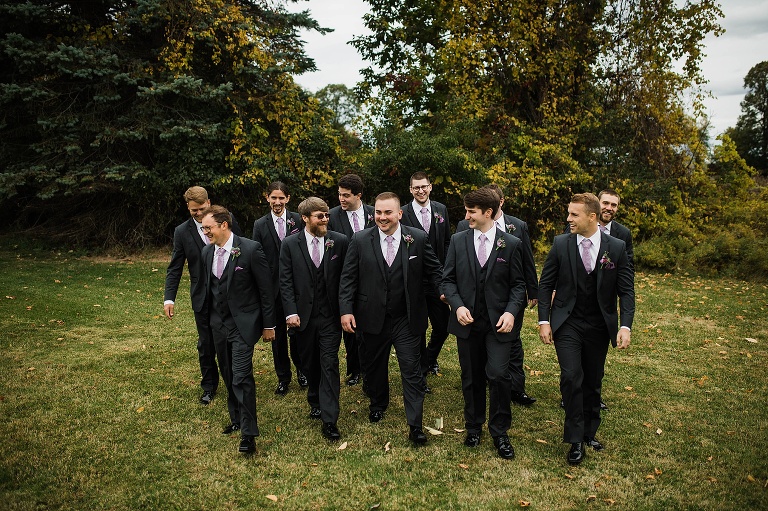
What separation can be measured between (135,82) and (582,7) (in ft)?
45.9

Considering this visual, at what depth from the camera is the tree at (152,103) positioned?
47.2 feet

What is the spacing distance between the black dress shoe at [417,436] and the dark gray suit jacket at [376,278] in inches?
35.6

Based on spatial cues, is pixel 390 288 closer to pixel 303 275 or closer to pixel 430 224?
pixel 303 275

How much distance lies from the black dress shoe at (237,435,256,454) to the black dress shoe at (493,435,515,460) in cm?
217

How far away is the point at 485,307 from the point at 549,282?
0.63 m

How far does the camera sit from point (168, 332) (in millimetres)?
9383

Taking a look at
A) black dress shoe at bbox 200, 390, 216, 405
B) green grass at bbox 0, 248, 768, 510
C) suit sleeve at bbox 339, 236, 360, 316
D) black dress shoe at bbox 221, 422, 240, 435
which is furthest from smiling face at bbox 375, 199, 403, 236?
black dress shoe at bbox 200, 390, 216, 405

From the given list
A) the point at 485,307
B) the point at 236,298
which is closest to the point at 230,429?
the point at 236,298

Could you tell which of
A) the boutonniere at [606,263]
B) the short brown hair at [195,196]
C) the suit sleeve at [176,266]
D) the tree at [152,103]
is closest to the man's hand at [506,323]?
the boutonniere at [606,263]

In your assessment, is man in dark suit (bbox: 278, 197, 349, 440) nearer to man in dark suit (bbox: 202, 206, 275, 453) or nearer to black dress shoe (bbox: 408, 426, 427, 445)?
man in dark suit (bbox: 202, 206, 275, 453)

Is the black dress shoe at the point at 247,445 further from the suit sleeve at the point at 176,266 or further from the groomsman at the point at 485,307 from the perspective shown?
the suit sleeve at the point at 176,266

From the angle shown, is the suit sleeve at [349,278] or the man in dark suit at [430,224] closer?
the suit sleeve at [349,278]

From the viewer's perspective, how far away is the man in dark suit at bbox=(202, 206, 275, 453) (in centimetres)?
529

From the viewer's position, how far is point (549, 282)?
523cm
